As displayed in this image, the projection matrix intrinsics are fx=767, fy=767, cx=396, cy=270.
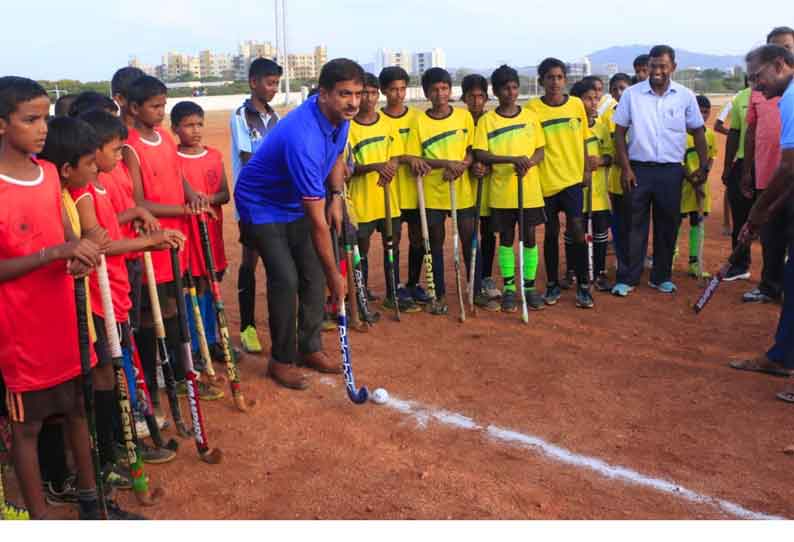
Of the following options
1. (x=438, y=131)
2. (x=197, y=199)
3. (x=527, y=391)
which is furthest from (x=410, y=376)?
(x=438, y=131)

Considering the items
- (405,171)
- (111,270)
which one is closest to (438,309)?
(405,171)

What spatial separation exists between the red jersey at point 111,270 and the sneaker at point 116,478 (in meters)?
0.84

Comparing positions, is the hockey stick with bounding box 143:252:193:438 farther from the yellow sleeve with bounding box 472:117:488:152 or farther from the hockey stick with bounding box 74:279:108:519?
the yellow sleeve with bounding box 472:117:488:152

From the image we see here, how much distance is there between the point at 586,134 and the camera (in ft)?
25.4

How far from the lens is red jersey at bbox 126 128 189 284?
5184 mm

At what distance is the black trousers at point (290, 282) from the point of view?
573 centimetres

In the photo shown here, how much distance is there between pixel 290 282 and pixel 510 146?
2812 mm

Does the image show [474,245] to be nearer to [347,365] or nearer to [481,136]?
[481,136]

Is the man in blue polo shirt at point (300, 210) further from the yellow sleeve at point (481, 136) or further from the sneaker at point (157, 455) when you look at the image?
the yellow sleeve at point (481, 136)

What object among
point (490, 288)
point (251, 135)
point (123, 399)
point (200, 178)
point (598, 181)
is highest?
point (251, 135)

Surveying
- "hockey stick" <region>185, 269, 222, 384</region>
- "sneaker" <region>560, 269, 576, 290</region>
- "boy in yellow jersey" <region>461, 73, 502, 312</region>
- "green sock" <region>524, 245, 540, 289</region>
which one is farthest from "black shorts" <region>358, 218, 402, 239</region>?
"hockey stick" <region>185, 269, 222, 384</region>

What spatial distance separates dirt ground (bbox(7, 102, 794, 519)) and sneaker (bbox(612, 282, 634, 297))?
0.65 meters

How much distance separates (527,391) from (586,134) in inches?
127

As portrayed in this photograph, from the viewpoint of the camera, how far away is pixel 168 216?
17.5 ft
